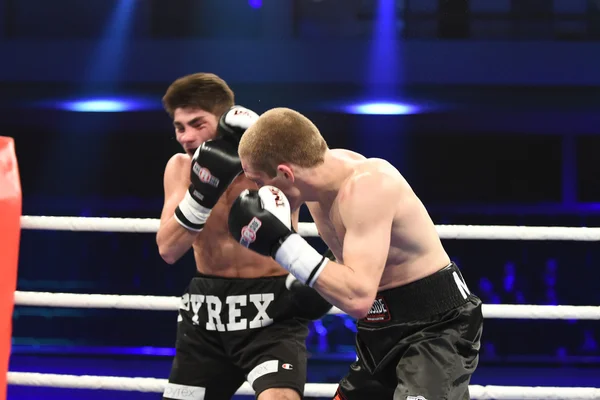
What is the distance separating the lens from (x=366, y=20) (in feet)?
25.8

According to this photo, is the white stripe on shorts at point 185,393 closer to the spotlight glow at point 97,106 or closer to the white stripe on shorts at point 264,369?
the white stripe on shorts at point 264,369

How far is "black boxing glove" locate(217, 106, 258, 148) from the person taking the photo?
1.94 m

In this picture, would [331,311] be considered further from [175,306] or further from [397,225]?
[397,225]

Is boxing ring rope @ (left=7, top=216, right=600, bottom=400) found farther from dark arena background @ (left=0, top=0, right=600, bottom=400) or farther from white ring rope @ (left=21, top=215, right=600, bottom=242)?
dark arena background @ (left=0, top=0, right=600, bottom=400)

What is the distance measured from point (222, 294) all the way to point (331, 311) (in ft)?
1.27

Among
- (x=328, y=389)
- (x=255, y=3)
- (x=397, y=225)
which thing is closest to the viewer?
(x=397, y=225)

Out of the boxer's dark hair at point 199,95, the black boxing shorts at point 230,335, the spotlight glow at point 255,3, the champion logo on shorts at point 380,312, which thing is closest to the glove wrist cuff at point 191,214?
the black boxing shorts at point 230,335

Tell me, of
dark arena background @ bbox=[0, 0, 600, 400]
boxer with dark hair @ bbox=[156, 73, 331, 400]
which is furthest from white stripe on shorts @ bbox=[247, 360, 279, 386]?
dark arena background @ bbox=[0, 0, 600, 400]

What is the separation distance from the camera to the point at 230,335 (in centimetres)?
189

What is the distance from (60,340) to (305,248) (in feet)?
20.4

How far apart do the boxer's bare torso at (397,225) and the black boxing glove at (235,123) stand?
0.31m

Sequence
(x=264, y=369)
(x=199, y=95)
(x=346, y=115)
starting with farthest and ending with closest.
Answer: (x=346, y=115), (x=199, y=95), (x=264, y=369)

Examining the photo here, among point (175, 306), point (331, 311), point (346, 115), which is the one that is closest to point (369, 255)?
point (331, 311)

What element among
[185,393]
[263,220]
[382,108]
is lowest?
[185,393]
